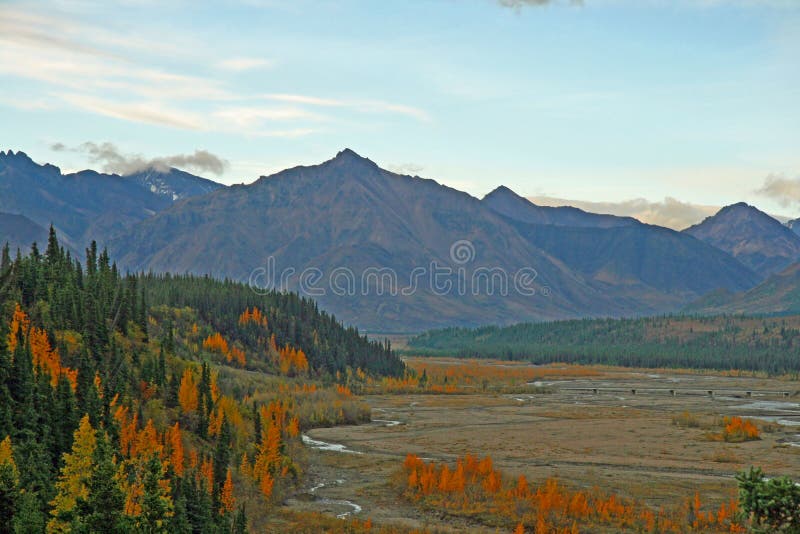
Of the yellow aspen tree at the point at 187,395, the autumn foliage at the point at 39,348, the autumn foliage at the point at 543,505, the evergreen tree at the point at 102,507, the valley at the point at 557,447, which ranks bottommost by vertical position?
the valley at the point at 557,447

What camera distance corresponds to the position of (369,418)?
420 ft

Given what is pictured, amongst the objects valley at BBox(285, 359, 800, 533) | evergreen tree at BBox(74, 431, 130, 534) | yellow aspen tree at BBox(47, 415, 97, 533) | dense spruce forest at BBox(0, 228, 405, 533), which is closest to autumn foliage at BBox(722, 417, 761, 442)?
valley at BBox(285, 359, 800, 533)

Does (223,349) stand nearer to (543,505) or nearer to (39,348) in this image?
(39,348)

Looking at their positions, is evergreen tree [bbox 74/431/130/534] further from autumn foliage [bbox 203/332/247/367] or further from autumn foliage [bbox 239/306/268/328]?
autumn foliage [bbox 239/306/268/328]

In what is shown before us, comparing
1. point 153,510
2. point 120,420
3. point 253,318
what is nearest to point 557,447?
point 120,420

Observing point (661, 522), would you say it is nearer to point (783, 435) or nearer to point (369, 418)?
point (783, 435)

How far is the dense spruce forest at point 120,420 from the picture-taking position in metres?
36.3

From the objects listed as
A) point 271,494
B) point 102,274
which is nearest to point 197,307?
point 102,274

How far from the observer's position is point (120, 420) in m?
68.0

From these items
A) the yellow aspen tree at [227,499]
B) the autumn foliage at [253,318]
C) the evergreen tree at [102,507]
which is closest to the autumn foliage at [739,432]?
the yellow aspen tree at [227,499]

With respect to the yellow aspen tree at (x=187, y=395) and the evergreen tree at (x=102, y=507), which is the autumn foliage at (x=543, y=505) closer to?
the yellow aspen tree at (x=187, y=395)

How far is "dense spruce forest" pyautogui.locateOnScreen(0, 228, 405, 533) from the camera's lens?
119 ft

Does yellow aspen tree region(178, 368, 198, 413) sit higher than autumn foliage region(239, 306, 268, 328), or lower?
lower

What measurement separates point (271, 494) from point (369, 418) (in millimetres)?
57210
